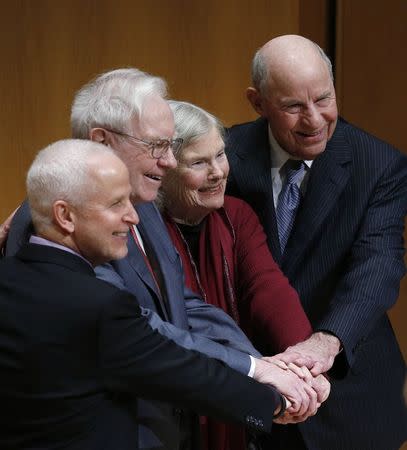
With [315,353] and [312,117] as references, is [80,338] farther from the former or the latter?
[312,117]

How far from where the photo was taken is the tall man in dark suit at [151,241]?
250cm

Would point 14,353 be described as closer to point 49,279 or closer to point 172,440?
point 49,279

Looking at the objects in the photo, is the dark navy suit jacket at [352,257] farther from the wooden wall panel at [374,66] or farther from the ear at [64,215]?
the wooden wall panel at [374,66]

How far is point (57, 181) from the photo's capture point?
217 centimetres

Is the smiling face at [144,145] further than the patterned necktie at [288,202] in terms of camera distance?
No

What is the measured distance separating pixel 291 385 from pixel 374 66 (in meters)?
2.13

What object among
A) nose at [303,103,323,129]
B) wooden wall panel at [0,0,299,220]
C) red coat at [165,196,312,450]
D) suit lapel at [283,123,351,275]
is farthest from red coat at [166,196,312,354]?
wooden wall panel at [0,0,299,220]

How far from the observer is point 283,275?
283cm

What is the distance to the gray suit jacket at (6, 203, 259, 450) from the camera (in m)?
2.38

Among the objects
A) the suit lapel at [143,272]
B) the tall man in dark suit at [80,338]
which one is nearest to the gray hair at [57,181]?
the tall man in dark suit at [80,338]

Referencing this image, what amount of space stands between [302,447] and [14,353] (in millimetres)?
1081

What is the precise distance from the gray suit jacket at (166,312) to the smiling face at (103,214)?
20 cm

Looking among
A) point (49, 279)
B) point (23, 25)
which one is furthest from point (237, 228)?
point (23, 25)

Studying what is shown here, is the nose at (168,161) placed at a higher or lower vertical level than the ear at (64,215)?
lower
